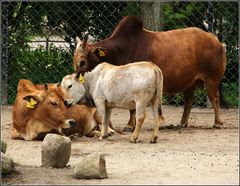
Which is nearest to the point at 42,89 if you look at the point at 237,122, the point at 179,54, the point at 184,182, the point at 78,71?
the point at 78,71

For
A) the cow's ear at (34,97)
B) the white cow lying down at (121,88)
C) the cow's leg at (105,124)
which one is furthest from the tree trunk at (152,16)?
the cow's ear at (34,97)

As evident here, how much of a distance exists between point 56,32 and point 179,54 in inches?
144

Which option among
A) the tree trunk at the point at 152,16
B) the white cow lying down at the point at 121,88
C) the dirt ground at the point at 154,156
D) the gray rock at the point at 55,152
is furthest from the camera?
the tree trunk at the point at 152,16

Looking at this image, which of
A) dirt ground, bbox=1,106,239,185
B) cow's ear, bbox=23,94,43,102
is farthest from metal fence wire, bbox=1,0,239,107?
cow's ear, bbox=23,94,43,102

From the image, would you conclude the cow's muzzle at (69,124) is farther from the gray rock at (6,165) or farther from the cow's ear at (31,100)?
the gray rock at (6,165)

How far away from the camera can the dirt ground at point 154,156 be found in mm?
7020

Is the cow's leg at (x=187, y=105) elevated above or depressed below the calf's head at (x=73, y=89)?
below

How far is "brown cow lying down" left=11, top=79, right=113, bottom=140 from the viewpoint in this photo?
9.77 m

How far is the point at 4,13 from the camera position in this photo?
43.8 ft

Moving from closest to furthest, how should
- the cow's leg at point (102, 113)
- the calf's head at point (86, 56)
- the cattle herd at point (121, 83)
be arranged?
1. the cattle herd at point (121, 83)
2. the cow's leg at point (102, 113)
3. the calf's head at point (86, 56)

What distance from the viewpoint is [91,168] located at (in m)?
7.04

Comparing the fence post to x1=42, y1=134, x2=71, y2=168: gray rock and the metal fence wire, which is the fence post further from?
x1=42, y1=134, x2=71, y2=168: gray rock

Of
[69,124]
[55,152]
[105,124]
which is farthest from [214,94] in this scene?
[55,152]

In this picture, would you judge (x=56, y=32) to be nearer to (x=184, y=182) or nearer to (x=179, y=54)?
(x=179, y=54)
